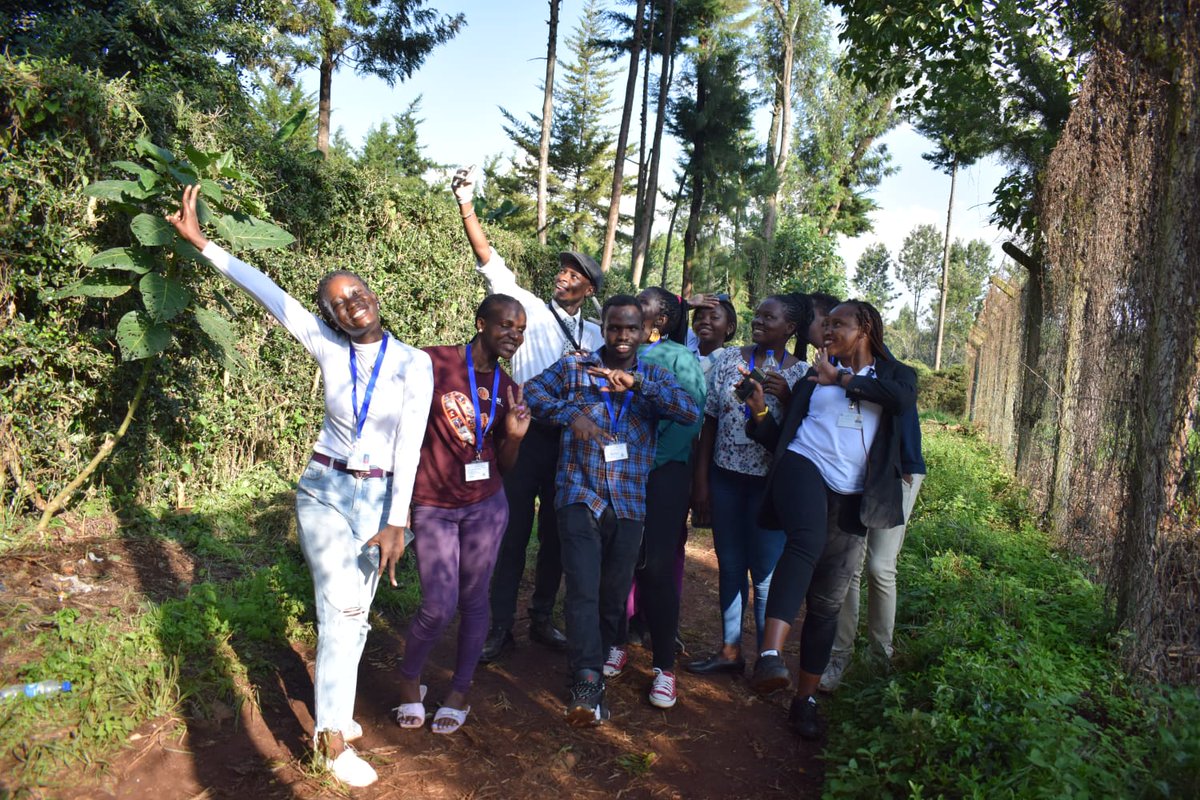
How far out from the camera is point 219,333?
5.04 metres

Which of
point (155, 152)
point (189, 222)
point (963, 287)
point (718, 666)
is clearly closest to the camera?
point (189, 222)

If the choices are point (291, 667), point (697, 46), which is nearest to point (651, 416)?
point (291, 667)

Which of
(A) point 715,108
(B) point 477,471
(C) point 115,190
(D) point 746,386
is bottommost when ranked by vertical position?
(B) point 477,471

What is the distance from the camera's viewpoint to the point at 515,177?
39.5 m

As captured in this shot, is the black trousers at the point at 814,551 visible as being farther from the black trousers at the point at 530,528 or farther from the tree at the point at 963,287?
the tree at the point at 963,287

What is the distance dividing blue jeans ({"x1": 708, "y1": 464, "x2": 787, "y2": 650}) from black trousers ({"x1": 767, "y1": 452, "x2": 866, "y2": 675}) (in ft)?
1.88

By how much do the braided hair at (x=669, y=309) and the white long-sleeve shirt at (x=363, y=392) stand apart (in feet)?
6.25

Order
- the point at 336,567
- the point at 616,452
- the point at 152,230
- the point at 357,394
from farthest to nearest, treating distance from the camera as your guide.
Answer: the point at 152,230, the point at 616,452, the point at 357,394, the point at 336,567

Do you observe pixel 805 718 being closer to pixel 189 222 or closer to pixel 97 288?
pixel 189 222

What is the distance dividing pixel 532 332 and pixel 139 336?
2229 mm

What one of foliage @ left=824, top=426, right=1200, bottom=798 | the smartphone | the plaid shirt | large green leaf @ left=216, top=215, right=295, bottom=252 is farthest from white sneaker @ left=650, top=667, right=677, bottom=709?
large green leaf @ left=216, top=215, right=295, bottom=252

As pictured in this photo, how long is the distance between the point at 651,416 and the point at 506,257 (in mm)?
7060

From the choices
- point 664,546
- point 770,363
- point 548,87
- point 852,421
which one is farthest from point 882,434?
point 548,87

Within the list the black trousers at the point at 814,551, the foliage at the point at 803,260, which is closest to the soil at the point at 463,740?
the black trousers at the point at 814,551
